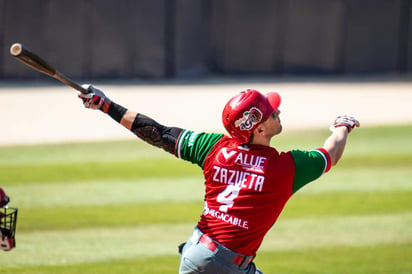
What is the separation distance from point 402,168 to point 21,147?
6.05 m

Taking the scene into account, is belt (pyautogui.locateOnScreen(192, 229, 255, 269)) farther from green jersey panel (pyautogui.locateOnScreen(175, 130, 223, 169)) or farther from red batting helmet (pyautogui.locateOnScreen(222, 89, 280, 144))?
red batting helmet (pyautogui.locateOnScreen(222, 89, 280, 144))

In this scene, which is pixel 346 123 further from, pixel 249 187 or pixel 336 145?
pixel 249 187

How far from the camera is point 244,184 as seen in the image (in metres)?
4.80

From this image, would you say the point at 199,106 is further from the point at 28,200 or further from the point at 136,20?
the point at 28,200

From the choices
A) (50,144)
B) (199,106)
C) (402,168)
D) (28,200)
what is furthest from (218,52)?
(28,200)

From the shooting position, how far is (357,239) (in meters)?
8.37

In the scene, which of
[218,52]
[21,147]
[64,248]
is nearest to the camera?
[64,248]

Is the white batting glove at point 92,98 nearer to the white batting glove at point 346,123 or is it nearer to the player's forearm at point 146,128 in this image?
the player's forearm at point 146,128

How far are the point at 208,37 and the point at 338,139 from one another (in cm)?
1581

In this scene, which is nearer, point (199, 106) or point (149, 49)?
point (199, 106)

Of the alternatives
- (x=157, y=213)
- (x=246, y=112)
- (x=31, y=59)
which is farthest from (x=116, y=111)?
(x=157, y=213)

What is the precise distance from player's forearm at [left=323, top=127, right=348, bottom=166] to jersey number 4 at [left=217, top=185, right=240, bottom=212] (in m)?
0.68

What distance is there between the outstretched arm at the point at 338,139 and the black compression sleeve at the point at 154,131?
1013 millimetres

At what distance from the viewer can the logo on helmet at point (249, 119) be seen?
4770 mm
